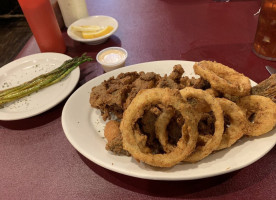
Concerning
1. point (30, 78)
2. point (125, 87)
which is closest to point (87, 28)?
point (30, 78)

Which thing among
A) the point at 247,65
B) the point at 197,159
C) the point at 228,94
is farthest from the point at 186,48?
the point at 197,159

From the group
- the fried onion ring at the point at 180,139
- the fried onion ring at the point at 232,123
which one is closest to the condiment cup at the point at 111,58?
the fried onion ring at the point at 180,139

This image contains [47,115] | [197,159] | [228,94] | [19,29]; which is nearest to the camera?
[197,159]

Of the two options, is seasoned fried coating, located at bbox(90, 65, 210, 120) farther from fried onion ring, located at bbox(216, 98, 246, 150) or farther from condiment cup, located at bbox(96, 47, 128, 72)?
condiment cup, located at bbox(96, 47, 128, 72)

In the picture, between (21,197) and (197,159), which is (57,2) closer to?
(21,197)

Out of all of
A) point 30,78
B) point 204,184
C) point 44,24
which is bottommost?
point 204,184

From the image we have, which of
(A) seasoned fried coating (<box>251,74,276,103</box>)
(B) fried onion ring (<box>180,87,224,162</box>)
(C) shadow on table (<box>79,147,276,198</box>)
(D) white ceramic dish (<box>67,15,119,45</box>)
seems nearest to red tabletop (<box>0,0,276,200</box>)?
(C) shadow on table (<box>79,147,276,198</box>)

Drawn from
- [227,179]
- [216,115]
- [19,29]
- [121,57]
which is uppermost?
[216,115]

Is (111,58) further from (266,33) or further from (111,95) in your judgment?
(266,33)
